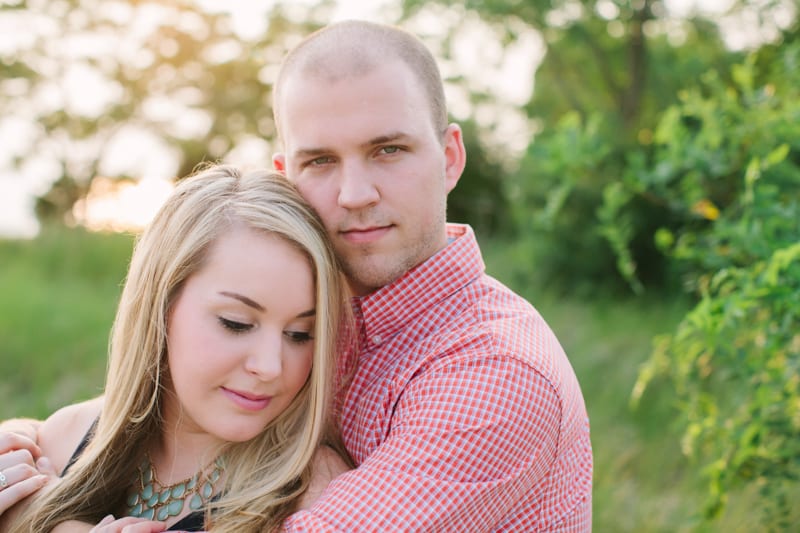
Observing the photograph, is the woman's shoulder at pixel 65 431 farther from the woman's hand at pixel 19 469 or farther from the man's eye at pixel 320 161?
the man's eye at pixel 320 161

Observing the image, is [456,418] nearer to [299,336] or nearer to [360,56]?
[299,336]

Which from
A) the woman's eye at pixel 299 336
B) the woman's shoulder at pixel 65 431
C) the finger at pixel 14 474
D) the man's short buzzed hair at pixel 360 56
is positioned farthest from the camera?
the woman's shoulder at pixel 65 431

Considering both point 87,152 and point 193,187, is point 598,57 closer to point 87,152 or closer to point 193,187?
point 193,187

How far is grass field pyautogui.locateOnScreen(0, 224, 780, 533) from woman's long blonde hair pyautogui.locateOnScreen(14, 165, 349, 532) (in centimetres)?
183

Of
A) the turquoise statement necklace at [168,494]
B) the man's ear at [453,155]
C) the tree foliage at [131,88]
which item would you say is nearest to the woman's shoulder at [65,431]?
the turquoise statement necklace at [168,494]

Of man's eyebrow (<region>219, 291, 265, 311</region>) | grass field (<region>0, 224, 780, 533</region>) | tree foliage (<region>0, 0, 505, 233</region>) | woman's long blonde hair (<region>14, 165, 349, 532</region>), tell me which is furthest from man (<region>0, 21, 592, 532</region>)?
tree foliage (<region>0, 0, 505, 233</region>)

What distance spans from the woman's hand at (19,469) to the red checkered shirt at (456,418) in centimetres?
93

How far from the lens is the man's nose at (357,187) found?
2.53 metres

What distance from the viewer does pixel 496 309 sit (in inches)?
Answer: 96.0

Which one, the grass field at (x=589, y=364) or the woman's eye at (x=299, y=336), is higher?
the woman's eye at (x=299, y=336)

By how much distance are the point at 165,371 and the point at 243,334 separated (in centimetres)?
41

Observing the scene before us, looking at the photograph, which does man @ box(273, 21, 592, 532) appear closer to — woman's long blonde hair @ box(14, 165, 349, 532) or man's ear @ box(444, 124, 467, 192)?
man's ear @ box(444, 124, 467, 192)

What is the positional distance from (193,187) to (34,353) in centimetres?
407

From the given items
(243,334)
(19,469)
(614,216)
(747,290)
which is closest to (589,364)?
(614,216)
